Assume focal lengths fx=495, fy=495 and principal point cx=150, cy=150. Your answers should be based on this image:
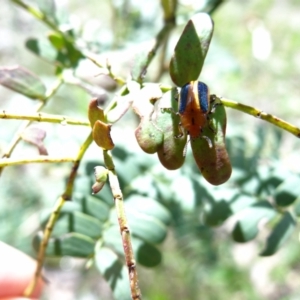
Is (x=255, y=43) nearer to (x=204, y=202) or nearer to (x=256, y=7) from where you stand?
(x=256, y=7)

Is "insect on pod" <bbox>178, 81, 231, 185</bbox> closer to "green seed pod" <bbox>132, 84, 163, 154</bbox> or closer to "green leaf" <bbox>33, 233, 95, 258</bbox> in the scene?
"green seed pod" <bbox>132, 84, 163, 154</bbox>

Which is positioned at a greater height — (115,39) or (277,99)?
(277,99)

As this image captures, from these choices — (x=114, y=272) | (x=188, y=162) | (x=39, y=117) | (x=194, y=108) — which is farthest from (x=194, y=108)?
(x=188, y=162)

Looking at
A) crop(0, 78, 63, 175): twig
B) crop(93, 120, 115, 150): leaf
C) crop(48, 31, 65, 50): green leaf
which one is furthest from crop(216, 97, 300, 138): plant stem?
crop(48, 31, 65, 50): green leaf

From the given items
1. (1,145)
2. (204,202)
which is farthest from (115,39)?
(204,202)

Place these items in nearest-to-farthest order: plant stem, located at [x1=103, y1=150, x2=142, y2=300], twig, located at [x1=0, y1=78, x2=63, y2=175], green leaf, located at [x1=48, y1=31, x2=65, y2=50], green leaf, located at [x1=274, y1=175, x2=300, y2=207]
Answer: plant stem, located at [x1=103, y1=150, x2=142, y2=300] → twig, located at [x1=0, y1=78, x2=63, y2=175] → green leaf, located at [x1=274, y1=175, x2=300, y2=207] → green leaf, located at [x1=48, y1=31, x2=65, y2=50]

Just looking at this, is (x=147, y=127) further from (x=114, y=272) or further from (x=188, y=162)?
(x=188, y=162)
